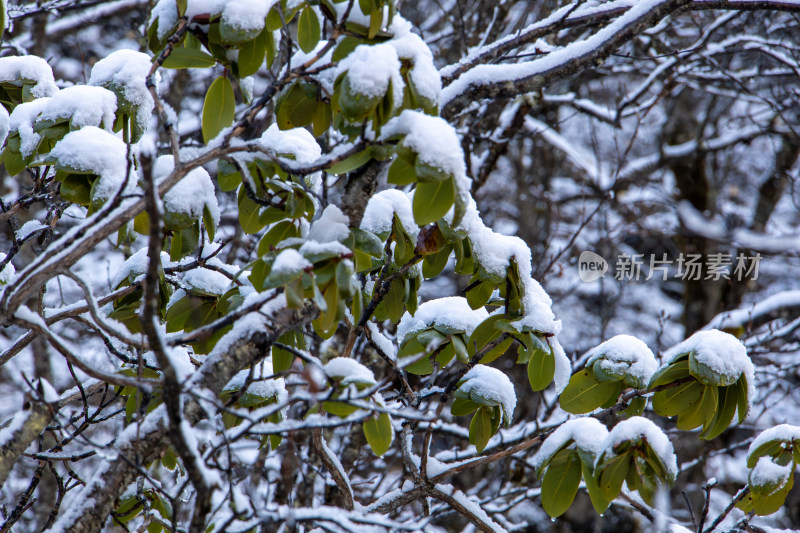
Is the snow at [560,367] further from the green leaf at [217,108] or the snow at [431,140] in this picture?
the green leaf at [217,108]

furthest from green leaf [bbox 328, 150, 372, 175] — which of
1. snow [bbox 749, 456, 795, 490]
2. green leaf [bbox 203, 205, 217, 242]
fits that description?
→ snow [bbox 749, 456, 795, 490]

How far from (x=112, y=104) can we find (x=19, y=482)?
477cm

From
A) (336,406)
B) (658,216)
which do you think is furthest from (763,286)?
(336,406)

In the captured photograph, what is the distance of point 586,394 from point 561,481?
219mm

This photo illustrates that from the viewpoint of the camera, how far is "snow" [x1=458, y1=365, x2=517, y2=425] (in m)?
1.54

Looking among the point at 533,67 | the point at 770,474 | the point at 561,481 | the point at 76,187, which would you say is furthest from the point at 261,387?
the point at 770,474

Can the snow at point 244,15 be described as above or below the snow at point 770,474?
above

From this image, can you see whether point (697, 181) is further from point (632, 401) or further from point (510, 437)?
point (632, 401)

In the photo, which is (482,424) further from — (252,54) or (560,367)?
(252,54)

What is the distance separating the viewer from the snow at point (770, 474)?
4.95 feet

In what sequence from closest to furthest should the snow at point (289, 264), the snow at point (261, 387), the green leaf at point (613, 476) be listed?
the snow at point (289, 264)
the green leaf at point (613, 476)
the snow at point (261, 387)

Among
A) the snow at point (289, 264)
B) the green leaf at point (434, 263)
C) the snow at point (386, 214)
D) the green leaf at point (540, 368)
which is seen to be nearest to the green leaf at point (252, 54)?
the snow at point (386, 214)

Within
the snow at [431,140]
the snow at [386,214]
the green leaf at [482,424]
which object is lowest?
the green leaf at [482,424]

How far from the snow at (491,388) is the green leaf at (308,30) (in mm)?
884
